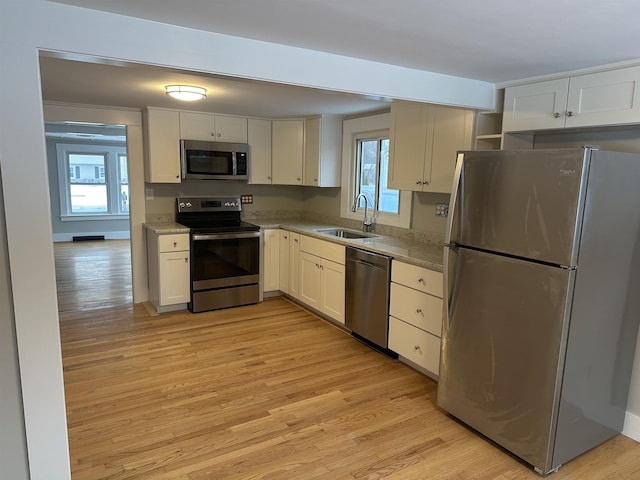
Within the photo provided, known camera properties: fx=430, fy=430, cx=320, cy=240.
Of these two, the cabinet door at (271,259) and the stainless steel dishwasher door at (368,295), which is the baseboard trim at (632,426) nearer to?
the stainless steel dishwasher door at (368,295)

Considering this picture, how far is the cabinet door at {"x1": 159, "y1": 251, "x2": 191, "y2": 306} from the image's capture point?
4391mm

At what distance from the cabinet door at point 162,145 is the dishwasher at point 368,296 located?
2.18 meters

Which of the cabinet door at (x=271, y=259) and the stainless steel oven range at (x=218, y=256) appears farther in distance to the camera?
the cabinet door at (x=271, y=259)

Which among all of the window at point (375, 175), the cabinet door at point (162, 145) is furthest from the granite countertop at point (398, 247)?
the cabinet door at point (162, 145)

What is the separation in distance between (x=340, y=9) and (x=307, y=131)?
Answer: 336cm

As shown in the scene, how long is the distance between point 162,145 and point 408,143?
102 inches

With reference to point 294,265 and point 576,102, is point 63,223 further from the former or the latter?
point 576,102

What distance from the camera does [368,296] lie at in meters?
3.66

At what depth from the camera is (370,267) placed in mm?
3598

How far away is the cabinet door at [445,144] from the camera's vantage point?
3.14m

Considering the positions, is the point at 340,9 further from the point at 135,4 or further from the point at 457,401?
the point at 457,401

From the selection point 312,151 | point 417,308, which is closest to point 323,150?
point 312,151

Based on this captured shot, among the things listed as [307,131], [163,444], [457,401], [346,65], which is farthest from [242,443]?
[307,131]

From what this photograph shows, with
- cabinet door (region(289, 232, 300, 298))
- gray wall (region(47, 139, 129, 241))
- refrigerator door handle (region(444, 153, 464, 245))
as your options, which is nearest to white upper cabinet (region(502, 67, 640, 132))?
refrigerator door handle (region(444, 153, 464, 245))
